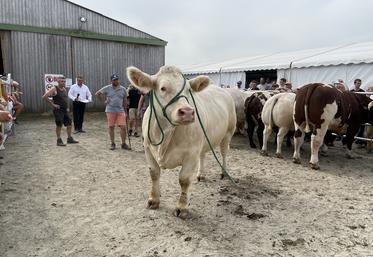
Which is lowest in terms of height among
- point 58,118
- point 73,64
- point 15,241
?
point 15,241

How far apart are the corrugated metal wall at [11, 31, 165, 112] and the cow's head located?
13.2 m

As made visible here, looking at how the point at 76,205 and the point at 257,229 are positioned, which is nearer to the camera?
the point at 257,229

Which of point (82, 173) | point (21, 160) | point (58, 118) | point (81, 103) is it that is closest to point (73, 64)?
point (81, 103)

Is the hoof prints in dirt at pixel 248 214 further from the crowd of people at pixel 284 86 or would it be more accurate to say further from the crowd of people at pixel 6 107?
the crowd of people at pixel 284 86

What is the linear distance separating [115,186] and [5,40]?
495 inches

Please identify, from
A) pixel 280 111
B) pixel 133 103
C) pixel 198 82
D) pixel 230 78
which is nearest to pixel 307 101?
pixel 280 111

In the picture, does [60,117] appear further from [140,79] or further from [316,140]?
[316,140]

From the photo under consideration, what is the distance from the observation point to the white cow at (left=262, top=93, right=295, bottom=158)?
23.6 ft

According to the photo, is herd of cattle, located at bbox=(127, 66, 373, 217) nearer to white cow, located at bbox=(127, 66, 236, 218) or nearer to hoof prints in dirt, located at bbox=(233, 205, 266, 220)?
white cow, located at bbox=(127, 66, 236, 218)

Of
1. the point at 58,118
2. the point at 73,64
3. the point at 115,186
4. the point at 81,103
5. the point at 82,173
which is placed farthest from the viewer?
the point at 73,64

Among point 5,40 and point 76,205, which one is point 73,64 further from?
point 76,205

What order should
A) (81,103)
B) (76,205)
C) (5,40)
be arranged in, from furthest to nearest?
(5,40)
(81,103)
(76,205)

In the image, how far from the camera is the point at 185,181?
3.99m

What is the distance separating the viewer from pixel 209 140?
4.57 m
